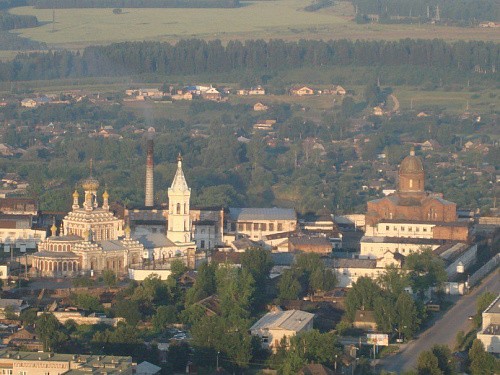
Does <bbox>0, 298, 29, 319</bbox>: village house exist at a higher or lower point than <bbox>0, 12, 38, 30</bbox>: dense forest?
higher

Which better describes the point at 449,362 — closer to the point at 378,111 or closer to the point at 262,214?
the point at 262,214

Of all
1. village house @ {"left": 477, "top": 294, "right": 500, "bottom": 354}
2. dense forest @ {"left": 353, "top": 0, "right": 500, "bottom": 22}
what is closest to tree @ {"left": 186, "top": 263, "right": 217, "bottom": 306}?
village house @ {"left": 477, "top": 294, "right": 500, "bottom": 354}

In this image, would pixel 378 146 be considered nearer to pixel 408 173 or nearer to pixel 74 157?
pixel 74 157

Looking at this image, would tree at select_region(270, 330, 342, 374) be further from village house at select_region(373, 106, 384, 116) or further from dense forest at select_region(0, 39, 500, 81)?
dense forest at select_region(0, 39, 500, 81)

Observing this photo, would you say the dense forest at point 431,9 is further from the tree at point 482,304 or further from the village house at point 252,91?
the tree at point 482,304

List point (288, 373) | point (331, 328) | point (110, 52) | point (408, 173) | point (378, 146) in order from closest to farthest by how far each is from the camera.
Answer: point (288, 373)
point (331, 328)
point (408, 173)
point (378, 146)
point (110, 52)

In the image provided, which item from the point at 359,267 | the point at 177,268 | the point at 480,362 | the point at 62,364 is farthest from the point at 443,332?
the point at 62,364

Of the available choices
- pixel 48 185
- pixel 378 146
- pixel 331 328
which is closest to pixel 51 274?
pixel 331 328
